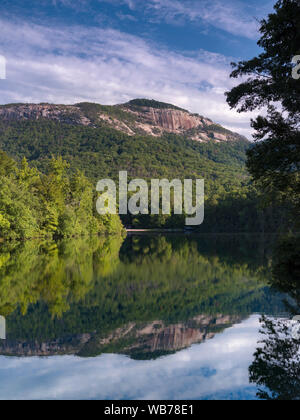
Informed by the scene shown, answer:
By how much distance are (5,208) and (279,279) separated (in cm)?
3228

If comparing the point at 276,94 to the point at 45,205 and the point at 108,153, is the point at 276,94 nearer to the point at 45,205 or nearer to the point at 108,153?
the point at 45,205

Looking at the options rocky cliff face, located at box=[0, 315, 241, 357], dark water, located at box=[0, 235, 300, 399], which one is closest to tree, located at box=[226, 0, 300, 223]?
dark water, located at box=[0, 235, 300, 399]

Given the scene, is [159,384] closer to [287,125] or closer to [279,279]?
[279,279]

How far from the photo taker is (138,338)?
6805 mm

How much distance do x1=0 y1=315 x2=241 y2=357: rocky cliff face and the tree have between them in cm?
865

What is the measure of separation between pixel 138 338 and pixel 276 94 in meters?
11.7

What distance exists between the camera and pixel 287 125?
Answer: 15.0 m

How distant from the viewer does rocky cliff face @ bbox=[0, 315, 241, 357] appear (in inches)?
240

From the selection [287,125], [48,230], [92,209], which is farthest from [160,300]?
[92,209]

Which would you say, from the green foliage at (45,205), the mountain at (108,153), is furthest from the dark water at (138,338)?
the mountain at (108,153)

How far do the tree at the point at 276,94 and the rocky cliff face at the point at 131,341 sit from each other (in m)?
8.65

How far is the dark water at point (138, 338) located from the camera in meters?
4.59

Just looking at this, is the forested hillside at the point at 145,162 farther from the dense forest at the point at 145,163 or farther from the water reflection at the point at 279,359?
the water reflection at the point at 279,359

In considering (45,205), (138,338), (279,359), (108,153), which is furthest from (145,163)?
(279,359)
